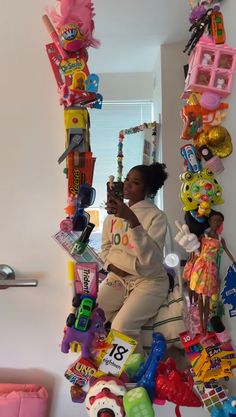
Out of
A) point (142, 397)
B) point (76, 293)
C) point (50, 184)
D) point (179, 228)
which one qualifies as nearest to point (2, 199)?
point (50, 184)

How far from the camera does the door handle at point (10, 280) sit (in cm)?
89

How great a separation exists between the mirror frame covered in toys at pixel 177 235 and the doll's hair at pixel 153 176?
0.05 metres

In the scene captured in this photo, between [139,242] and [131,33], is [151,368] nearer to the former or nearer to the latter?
[139,242]

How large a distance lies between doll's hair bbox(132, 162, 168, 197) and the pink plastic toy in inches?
7.6

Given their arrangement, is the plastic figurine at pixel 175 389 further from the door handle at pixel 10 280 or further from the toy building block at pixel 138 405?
the door handle at pixel 10 280

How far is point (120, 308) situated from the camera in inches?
34.7

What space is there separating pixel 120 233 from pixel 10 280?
0.91ft

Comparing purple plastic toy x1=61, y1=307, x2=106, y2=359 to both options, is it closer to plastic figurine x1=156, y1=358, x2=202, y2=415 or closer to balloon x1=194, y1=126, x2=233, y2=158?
plastic figurine x1=156, y1=358, x2=202, y2=415

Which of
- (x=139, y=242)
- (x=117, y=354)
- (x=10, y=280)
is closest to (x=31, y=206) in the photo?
(x=10, y=280)

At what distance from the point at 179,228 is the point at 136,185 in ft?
0.46

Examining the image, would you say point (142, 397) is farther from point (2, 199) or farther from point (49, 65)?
point (49, 65)

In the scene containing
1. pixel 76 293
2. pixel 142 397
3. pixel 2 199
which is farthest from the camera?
pixel 2 199

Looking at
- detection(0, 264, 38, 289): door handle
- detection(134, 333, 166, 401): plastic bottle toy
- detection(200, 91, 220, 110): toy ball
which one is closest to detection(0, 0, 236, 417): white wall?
detection(0, 264, 38, 289): door handle

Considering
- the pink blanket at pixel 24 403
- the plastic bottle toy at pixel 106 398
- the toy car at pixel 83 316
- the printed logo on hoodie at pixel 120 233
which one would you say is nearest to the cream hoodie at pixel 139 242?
the printed logo on hoodie at pixel 120 233
